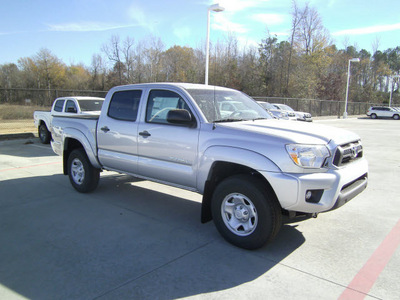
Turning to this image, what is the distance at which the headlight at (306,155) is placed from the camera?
11.0ft

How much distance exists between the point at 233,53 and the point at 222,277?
172ft

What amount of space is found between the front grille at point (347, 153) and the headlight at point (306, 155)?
27 centimetres

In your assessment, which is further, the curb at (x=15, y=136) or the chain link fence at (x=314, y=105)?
the chain link fence at (x=314, y=105)

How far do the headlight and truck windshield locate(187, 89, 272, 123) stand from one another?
116 centimetres

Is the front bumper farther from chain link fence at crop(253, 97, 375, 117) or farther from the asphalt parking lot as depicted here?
chain link fence at crop(253, 97, 375, 117)

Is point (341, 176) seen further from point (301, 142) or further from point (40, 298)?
point (40, 298)

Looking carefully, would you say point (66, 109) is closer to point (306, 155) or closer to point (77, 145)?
point (77, 145)

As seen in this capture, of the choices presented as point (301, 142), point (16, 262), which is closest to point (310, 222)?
point (301, 142)

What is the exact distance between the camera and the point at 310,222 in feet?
15.3

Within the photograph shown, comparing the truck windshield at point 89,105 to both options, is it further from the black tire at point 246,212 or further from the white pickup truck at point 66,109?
the black tire at point 246,212

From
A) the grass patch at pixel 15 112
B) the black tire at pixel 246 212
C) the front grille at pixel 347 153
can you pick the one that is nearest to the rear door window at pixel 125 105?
the black tire at pixel 246 212

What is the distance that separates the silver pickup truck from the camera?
3373 millimetres

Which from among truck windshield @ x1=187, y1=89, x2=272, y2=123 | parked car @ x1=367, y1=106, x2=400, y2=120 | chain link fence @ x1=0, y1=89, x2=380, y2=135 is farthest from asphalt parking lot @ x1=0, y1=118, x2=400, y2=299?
parked car @ x1=367, y1=106, x2=400, y2=120

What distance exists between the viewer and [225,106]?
15.0 ft
